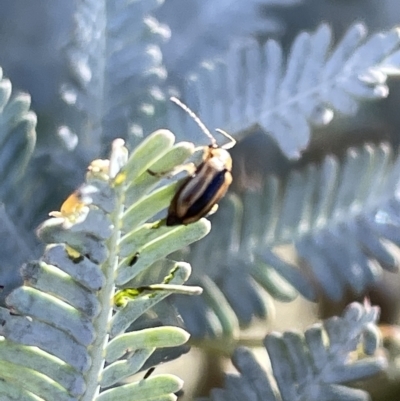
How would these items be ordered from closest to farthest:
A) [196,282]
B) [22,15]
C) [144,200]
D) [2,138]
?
[144,200] → [2,138] → [196,282] → [22,15]

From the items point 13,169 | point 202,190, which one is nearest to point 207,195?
point 202,190

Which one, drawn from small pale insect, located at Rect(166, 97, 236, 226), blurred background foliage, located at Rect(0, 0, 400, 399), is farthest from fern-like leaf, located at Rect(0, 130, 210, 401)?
blurred background foliage, located at Rect(0, 0, 400, 399)

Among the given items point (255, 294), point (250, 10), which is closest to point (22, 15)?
point (250, 10)

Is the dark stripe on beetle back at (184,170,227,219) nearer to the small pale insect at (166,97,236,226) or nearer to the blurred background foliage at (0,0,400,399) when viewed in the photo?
the small pale insect at (166,97,236,226)

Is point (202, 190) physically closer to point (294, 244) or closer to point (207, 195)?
point (207, 195)

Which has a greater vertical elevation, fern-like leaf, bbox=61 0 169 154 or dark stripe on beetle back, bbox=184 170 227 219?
fern-like leaf, bbox=61 0 169 154

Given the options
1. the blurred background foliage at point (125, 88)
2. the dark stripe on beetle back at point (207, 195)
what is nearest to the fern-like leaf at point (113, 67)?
the blurred background foliage at point (125, 88)

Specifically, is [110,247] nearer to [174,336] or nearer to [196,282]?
[174,336]
